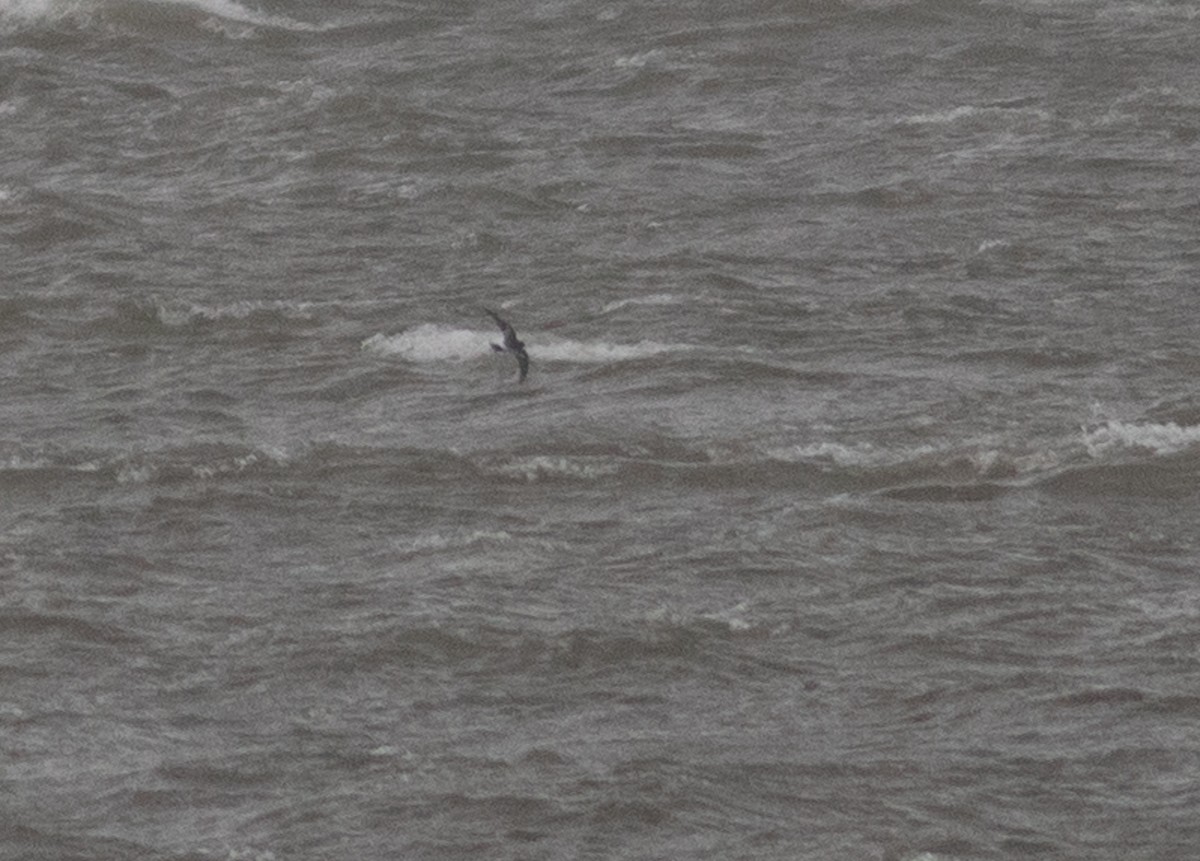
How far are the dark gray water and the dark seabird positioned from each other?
347mm

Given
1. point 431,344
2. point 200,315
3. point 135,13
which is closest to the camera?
point 431,344

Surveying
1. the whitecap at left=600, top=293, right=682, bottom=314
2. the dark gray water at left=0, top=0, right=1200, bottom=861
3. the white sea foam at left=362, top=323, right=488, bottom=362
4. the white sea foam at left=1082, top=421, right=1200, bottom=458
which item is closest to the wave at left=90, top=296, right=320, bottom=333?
the dark gray water at left=0, top=0, right=1200, bottom=861

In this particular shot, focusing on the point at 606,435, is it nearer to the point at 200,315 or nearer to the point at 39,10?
the point at 200,315

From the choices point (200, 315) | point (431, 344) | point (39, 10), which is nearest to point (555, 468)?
point (431, 344)

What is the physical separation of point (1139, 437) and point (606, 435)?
3.93m

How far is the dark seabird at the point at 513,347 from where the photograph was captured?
79.1 ft

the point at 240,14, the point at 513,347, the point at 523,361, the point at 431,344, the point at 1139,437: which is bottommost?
the point at 1139,437

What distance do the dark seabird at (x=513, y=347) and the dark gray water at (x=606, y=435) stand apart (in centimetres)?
35

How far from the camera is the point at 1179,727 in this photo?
1936 cm

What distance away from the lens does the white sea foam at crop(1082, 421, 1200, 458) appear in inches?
939

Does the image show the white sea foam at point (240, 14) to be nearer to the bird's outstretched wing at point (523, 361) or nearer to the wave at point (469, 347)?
the wave at point (469, 347)

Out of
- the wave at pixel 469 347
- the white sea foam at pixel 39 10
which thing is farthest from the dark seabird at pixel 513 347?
the white sea foam at pixel 39 10

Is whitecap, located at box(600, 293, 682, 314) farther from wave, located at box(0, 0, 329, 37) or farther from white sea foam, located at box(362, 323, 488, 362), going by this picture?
wave, located at box(0, 0, 329, 37)

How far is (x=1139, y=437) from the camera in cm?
2403
